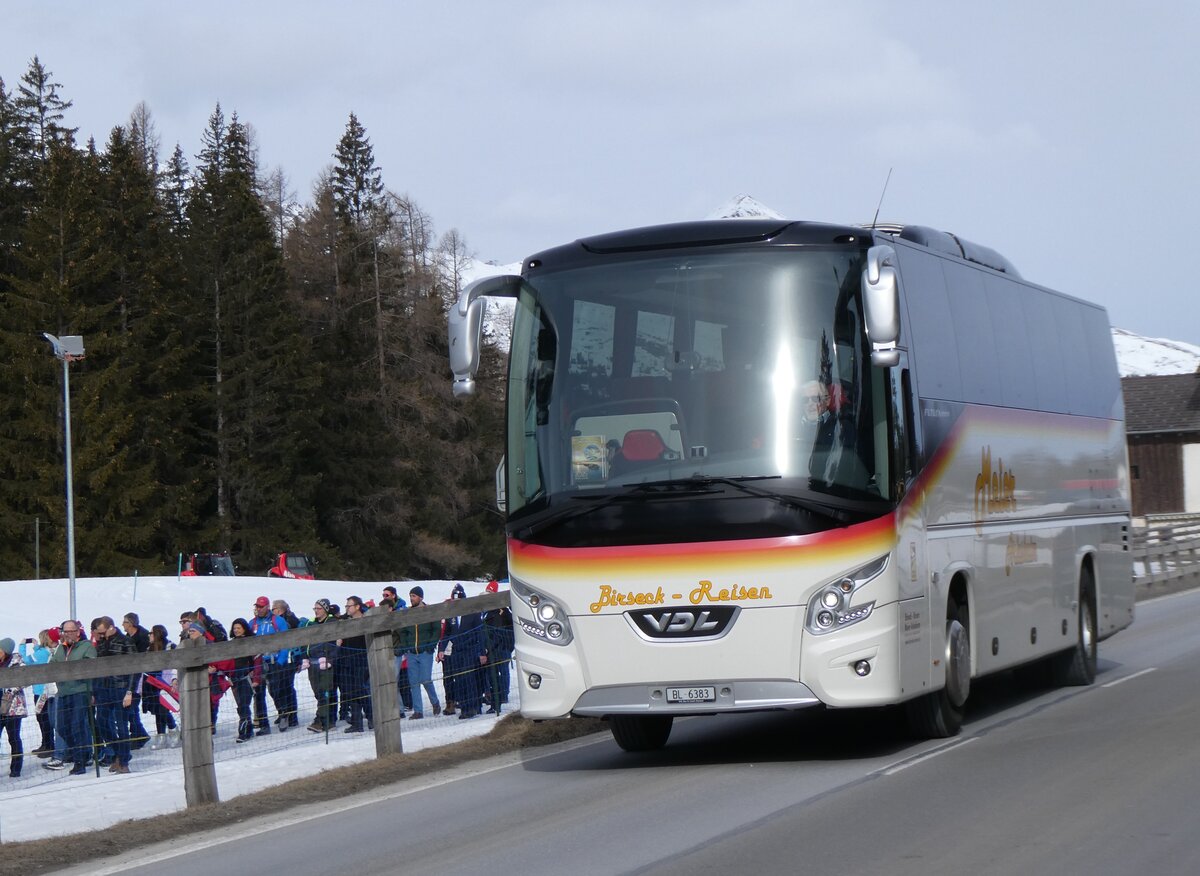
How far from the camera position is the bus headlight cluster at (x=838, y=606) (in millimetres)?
10922

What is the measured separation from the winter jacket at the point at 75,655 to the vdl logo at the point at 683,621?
27.5 ft

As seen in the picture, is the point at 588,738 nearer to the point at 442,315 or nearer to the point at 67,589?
the point at 67,589

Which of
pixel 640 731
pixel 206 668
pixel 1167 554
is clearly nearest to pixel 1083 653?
pixel 640 731

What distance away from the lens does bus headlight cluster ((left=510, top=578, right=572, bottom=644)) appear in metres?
11.5

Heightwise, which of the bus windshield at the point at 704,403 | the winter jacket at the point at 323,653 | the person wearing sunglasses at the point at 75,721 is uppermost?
the bus windshield at the point at 704,403

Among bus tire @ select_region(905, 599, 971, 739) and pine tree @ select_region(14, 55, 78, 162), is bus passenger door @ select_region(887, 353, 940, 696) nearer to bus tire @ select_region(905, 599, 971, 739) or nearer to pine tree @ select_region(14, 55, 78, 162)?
bus tire @ select_region(905, 599, 971, 739)

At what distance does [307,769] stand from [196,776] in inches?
166

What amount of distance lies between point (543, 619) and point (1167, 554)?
30.4 m

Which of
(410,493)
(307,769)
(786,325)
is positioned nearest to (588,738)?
(307,769)

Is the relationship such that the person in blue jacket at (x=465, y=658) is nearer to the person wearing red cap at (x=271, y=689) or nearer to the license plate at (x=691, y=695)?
the person wearing red cap at (x=271, y=689)

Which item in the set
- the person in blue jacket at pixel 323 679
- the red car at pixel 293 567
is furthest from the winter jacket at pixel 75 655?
the red car at pixel 293 567

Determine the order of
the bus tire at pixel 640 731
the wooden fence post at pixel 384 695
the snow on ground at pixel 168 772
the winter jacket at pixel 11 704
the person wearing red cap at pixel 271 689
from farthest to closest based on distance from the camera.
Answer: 1. the person wearing red cap at pixel 271 689
2. the winter jacket at pixel 11 704
3. the snow on ground at pixel 168 772
4. the wooden fence post at pixel 384 695
5. the bus tire at pixel 640 731

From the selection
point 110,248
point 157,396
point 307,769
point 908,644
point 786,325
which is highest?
point 110,248

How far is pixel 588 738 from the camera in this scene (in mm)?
14414
